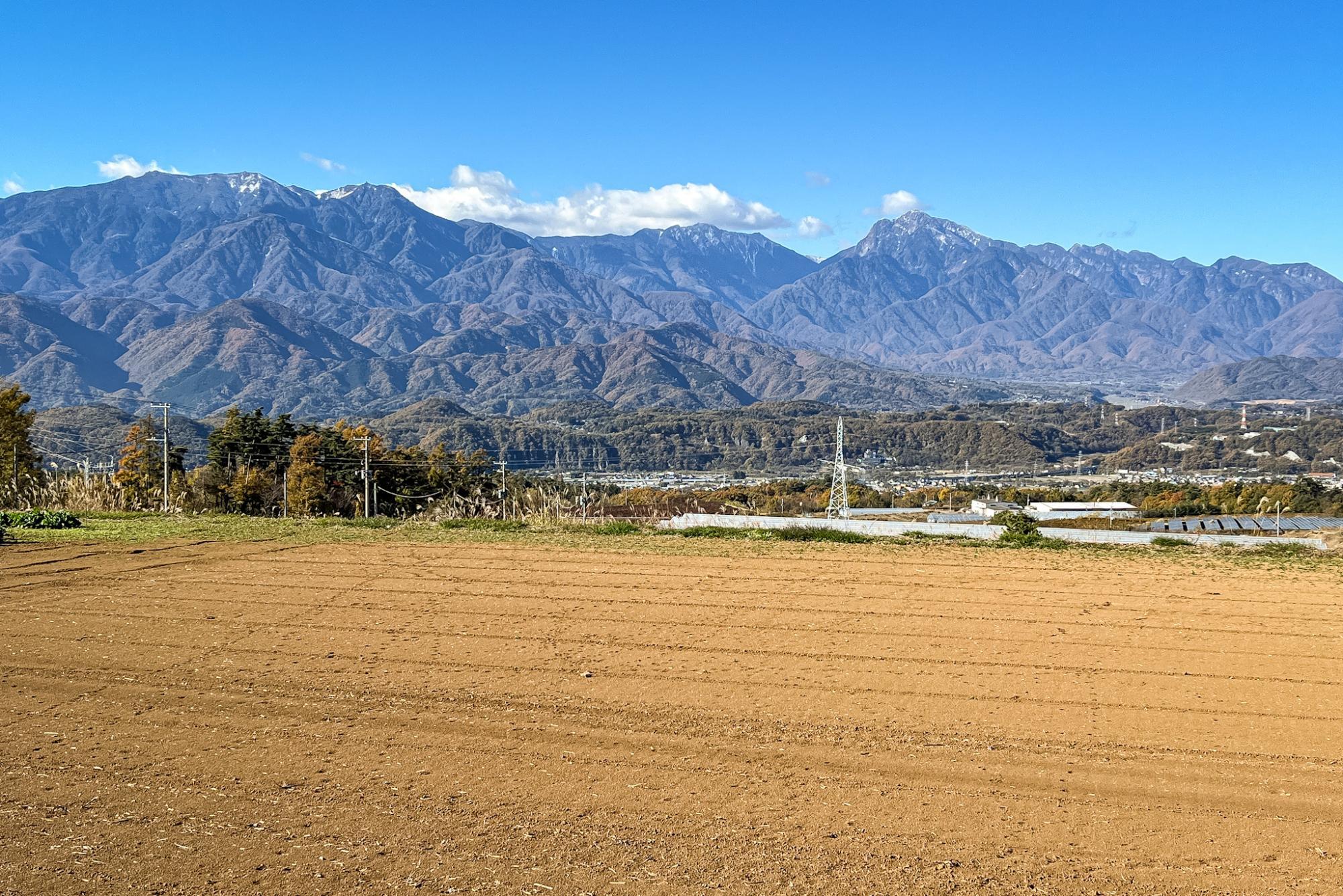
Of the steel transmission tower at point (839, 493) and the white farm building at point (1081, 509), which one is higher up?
the steel transmission tower at point (839, 493)

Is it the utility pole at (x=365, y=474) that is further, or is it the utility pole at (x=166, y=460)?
the utility pole at (x=365, y=474)

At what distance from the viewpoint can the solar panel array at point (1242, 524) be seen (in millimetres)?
34119

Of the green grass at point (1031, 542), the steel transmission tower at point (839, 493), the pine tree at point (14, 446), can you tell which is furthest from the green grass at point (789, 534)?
the pine tree at point (14, 446)

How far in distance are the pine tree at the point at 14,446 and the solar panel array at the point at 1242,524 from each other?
32.1 meters

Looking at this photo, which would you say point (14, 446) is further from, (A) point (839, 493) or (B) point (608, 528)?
(A) point (839, 493)

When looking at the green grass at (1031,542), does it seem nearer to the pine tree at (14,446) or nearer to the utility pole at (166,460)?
the utility pole at (166,460)

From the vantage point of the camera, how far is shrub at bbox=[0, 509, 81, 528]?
22516mm

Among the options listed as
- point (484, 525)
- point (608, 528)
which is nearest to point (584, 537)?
point (608, 528)

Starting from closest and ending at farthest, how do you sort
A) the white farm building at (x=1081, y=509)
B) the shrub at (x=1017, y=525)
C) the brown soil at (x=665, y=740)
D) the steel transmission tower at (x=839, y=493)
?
the brown soil at (x=665, y=740) → the shrub at (x=1017, y=525) → the steel transmission tower at (x=839, y=493) → the white farm building at (x=1081, y=509)

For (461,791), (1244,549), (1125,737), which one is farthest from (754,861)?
(1244,549)

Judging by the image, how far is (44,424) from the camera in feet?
335

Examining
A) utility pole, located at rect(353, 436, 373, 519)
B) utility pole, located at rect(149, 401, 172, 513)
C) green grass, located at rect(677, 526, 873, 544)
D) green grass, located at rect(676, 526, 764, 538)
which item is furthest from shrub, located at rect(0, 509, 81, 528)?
green grass, located at rect(677, 526, 873, 544)

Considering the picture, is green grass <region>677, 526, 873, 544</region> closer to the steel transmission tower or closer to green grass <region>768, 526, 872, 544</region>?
green grass <region>768, 526, 872, 544</region>

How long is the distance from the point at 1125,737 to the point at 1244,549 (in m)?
14.8
